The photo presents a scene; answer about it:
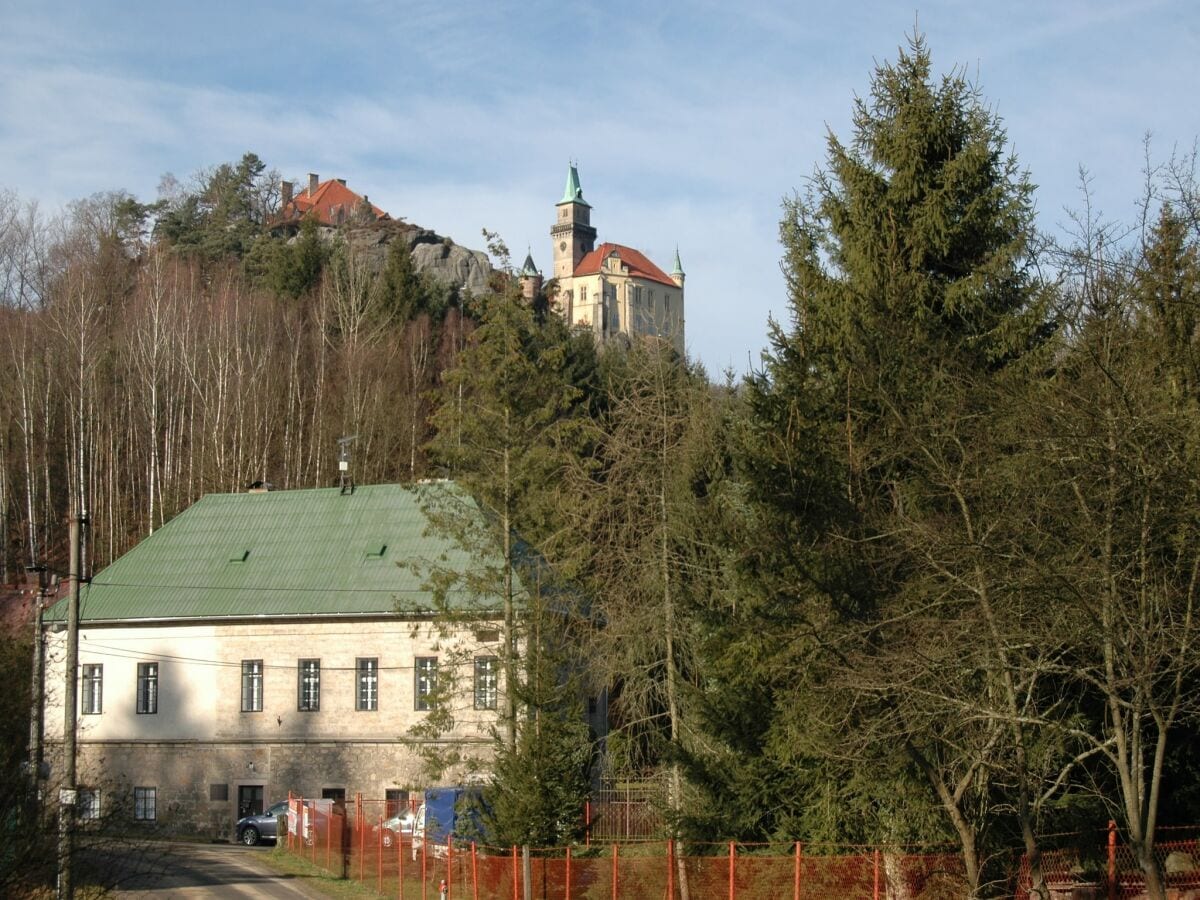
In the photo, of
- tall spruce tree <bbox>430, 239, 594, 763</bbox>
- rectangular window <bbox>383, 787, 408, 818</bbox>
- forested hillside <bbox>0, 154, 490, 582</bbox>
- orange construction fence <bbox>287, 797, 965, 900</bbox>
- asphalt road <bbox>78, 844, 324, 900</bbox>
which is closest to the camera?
orange construction fence <bbox>287, 797, 965, 900</bbox>

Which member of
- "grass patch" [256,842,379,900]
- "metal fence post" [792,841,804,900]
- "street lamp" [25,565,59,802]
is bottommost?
"grass patch" [256,842,379,900]

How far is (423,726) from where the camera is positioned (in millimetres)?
28312

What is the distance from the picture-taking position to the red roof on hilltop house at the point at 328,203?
112m

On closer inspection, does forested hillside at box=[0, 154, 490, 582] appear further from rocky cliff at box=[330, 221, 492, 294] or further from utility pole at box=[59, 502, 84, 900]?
utility pole at box=[59, 502, 84, 900]

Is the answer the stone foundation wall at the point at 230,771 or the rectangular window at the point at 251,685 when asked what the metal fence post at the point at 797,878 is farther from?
the rectangular window at the point at 251,685

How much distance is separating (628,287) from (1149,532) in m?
165

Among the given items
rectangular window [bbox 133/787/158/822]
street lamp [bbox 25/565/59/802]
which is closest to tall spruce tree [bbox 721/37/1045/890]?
street lamp [bbox 25/565/59/802]

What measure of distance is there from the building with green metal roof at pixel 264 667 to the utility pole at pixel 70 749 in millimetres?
15929

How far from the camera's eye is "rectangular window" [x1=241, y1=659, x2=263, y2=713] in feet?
132

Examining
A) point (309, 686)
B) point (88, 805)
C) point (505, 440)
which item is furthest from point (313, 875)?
point (88, 805)

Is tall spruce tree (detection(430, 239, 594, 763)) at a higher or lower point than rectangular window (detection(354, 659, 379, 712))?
higher

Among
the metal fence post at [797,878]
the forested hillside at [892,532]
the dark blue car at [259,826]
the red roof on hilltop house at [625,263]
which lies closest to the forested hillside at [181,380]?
the dark blue car at [259,826]

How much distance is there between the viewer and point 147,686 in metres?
41.5

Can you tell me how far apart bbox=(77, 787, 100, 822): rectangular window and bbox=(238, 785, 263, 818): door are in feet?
79.9
